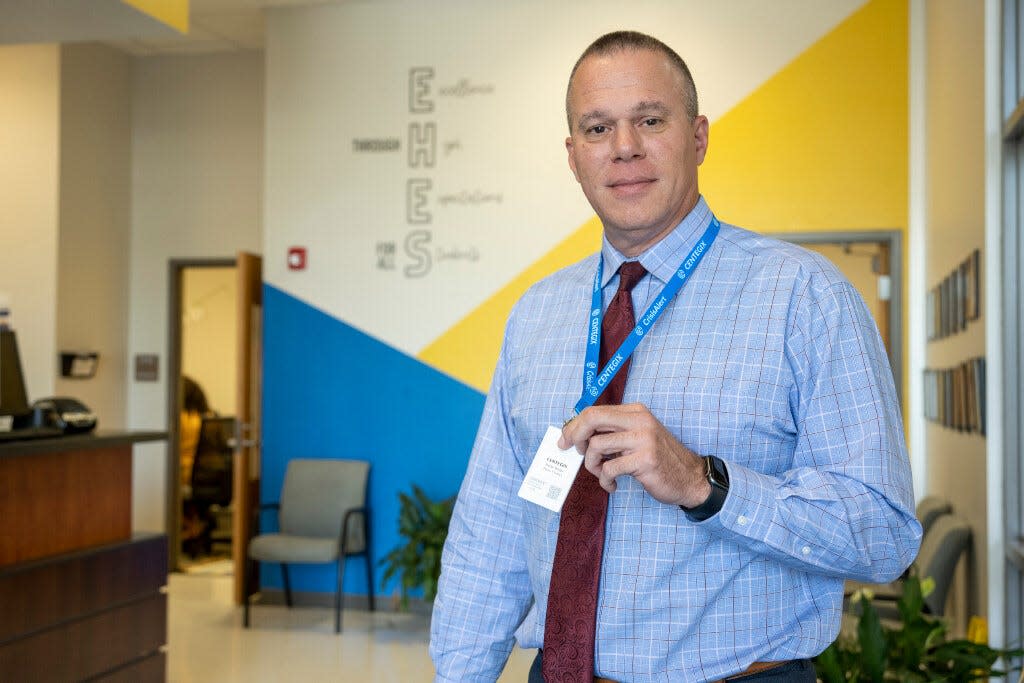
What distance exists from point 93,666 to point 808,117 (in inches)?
182

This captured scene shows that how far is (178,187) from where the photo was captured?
798cm

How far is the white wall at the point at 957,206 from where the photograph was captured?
12.8 ft

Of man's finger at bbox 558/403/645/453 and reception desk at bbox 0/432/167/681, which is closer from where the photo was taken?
man's finger at bbox 558/403/645/453

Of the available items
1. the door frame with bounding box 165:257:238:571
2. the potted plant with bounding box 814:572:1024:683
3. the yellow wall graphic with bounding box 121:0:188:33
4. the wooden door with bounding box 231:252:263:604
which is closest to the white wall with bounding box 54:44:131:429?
the door frame with bounding box 165:257:238:571

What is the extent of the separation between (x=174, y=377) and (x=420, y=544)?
104 inches

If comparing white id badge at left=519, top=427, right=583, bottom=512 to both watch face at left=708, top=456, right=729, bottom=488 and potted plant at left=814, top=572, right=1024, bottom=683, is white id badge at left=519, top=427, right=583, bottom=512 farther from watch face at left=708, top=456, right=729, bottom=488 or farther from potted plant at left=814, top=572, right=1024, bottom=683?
potted plant at left=814, top=572, right=1024, bottom=683

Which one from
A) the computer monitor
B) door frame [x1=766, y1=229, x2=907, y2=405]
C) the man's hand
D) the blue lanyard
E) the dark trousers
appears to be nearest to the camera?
the man's hand

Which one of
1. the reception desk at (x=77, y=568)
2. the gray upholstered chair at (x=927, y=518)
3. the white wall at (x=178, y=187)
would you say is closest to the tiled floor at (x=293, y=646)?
the reception desk at (x=77, y=568)

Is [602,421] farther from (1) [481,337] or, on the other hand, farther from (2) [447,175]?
(2) [447,175]

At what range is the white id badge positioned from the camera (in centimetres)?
139

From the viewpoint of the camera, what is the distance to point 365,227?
6.82 metres

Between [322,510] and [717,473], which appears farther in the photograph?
[322,510]

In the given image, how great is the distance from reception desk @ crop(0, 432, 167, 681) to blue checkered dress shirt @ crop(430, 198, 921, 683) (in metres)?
2.80

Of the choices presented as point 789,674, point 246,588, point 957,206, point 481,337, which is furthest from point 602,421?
point 246,588
